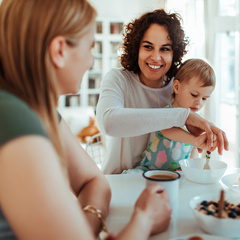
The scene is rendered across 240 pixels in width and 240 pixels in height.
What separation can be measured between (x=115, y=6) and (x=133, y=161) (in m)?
4.53

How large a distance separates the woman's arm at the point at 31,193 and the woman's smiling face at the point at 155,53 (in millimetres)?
1135

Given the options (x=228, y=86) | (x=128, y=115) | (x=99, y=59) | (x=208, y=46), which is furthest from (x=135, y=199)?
(x=99, y=59)

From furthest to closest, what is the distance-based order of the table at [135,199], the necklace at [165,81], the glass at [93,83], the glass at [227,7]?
the glass at [93,83], the glass at [227,7], the necklace at [165,81], the table at [135,199]

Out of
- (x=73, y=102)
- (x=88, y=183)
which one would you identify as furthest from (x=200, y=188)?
(x=73, y=102)

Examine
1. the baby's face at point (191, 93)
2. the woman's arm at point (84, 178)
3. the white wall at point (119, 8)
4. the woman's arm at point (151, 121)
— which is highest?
the white wall at point (119, 8)

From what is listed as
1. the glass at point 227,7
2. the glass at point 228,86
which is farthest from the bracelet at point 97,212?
the glass at point 228,86

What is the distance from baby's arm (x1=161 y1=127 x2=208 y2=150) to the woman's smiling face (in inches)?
13.3

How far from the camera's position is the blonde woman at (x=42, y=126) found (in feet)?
1.72

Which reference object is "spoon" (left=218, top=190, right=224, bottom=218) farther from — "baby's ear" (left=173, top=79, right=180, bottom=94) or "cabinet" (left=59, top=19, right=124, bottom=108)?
"cabinet" (left=59, top=19, right=124, bottom=108)

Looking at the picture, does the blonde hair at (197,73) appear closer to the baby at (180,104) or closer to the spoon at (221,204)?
the baby at (180,104)

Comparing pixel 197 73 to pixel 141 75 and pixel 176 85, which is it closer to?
pixel 176 85

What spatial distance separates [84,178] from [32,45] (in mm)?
556

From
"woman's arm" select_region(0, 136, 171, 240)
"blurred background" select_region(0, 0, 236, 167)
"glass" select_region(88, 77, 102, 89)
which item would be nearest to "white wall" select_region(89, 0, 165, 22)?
"blurred background" select_region(0, 0, 236, 167)

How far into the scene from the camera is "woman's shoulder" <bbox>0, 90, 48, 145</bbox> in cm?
54
